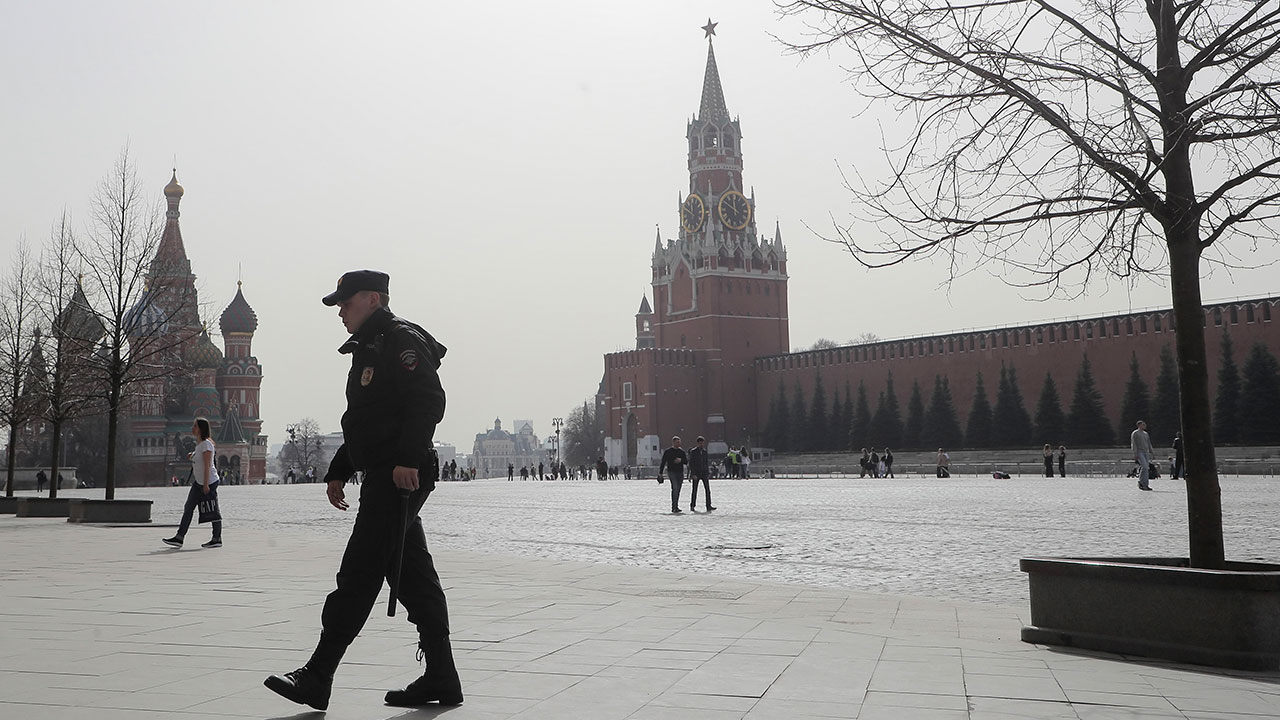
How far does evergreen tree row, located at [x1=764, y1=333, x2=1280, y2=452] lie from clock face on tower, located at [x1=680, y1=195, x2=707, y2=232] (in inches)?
565

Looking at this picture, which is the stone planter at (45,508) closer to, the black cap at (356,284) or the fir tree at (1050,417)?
the black cap at (356,284)

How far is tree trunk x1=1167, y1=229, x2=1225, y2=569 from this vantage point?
A: 4.84 metres

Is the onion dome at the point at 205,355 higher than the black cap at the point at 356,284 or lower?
higher

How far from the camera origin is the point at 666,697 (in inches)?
144

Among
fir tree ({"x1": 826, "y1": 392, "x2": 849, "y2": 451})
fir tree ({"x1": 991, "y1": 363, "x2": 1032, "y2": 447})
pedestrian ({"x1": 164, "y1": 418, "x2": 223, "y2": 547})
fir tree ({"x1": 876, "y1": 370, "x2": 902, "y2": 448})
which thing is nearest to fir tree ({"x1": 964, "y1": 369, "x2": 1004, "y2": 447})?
fir tree ({"x1": 991, "y1": 363, "x2": 1032, "y2": 447})

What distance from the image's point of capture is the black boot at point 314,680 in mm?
3379

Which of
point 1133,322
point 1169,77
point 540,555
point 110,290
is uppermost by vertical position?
point 1133,322

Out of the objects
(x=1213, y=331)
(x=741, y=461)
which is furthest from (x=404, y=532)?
(x=1213, y=331)

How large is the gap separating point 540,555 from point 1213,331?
156 ft

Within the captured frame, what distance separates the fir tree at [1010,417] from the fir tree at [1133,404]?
4.91 metres

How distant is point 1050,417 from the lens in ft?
180

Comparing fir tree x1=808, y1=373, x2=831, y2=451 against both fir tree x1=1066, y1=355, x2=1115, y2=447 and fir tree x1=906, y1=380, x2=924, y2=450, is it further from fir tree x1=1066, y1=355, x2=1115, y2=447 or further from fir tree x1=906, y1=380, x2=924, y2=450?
fir tree x1=1066, y1=355, x2=1115, y2=447

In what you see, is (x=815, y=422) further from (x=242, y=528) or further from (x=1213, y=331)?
(x=242, y=528)

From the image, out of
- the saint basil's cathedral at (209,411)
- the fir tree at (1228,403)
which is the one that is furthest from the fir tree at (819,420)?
the saint basil's cathedral at (209,411)
